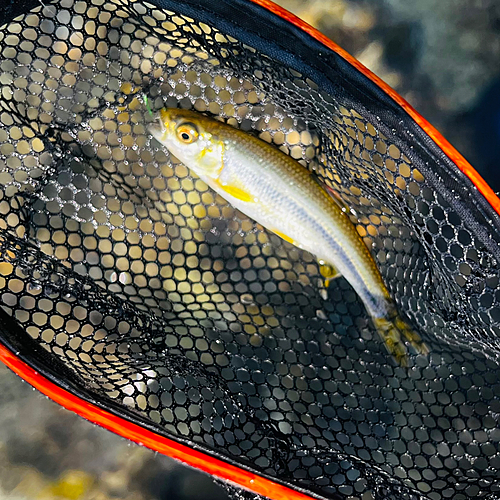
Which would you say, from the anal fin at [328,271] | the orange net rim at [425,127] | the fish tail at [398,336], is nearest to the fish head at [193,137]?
the orange net rim at [425,127]

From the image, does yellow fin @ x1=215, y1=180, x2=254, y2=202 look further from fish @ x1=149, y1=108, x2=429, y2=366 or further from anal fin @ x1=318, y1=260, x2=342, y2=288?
anal fin @ x1=318, y1=260, x2=342, y2=288

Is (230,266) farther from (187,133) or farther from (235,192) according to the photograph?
(187,133)

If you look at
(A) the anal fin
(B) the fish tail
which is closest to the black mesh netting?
(B) the fish tail

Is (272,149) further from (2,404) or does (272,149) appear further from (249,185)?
(2,404)

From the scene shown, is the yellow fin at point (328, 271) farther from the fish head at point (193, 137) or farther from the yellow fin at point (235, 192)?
the fish head at point (193, 137)

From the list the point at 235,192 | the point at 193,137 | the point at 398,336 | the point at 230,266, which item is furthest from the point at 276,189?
the point at 398,336

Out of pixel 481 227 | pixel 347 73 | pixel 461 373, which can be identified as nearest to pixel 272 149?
pixel 347 73
